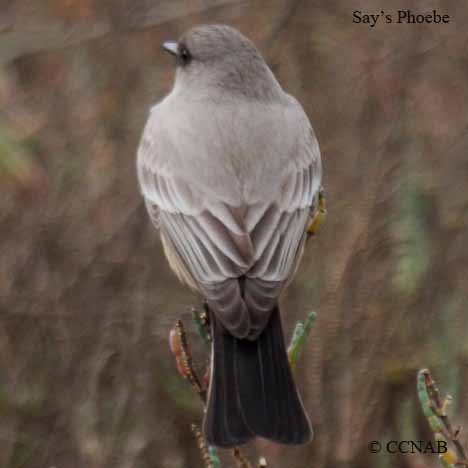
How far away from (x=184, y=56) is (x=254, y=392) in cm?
167

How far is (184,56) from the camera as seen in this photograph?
18.5 feet

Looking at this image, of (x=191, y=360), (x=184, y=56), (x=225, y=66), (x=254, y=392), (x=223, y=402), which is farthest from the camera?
(x=184, y=56)

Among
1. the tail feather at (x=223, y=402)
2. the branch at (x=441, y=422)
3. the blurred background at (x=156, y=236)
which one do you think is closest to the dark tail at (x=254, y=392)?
the tail feather at (x=223, y=402)

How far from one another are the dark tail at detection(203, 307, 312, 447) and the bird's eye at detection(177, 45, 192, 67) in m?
1.38

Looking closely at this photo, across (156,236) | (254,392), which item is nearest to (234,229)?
(254,392)

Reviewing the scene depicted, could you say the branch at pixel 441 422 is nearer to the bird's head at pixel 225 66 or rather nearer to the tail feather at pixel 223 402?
the tail feather at pixel 223 402

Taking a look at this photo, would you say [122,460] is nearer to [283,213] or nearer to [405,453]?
[405,453]

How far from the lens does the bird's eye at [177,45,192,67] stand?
5621mm

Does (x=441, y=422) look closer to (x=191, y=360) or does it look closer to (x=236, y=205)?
(x=191, y=360)

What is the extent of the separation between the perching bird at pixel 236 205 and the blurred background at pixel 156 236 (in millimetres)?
1000

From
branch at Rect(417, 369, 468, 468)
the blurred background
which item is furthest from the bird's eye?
branch at Rect(417, 369, 468, 468)

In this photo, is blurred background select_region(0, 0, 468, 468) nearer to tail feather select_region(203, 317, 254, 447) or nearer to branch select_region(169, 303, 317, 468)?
tail feather select_region(203, 317, 254, 447)

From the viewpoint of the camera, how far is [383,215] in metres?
6.40

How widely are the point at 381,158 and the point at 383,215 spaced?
28cm
